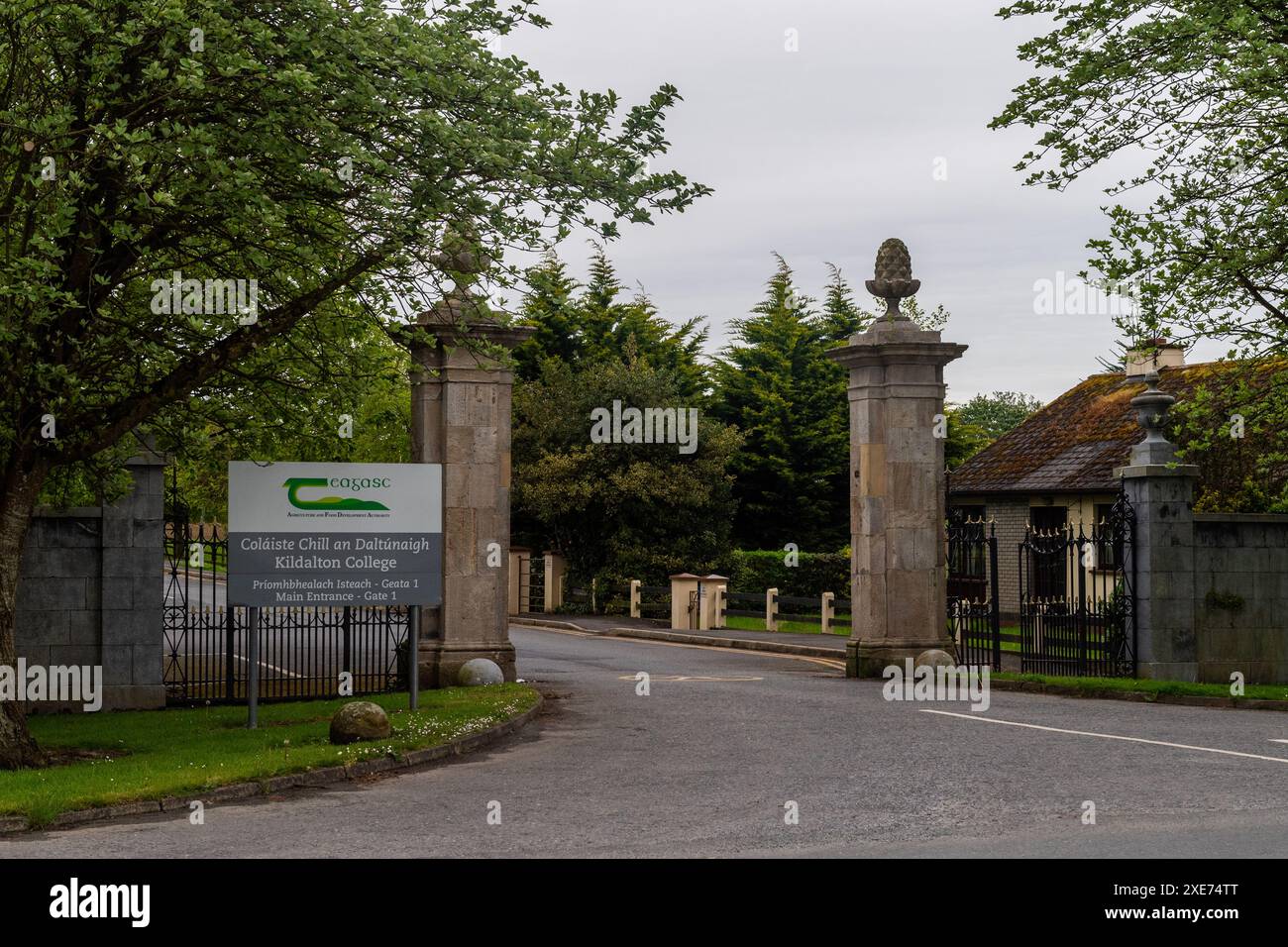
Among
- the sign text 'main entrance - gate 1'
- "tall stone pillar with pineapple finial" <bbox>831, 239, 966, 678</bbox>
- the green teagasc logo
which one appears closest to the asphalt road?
the sign text 'main entrance - gate 1'

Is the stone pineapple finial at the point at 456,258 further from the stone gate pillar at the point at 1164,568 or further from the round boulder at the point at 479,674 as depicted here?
the stone gate pillar at the point at 1164,568

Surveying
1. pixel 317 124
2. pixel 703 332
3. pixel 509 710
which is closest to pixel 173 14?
pixel 317 124

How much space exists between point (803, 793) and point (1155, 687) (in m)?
8.38

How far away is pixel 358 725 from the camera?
12.0 meters

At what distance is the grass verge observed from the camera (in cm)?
1631

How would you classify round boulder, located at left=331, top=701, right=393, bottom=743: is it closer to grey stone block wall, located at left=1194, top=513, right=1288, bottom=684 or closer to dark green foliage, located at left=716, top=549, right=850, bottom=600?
grey stone block wall, located at left=1194, top=513, right=1288, bottom=684

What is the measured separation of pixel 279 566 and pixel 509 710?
2.72 metres

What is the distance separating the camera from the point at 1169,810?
9.12 metres

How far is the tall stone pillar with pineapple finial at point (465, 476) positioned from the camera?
54.9ft

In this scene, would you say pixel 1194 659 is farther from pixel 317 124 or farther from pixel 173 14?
pixel 173 14

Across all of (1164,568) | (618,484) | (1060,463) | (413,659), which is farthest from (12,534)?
(1060,463)

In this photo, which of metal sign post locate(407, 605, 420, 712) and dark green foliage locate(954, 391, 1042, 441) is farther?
dark green foliage locate(954, 391, 1042, 441)

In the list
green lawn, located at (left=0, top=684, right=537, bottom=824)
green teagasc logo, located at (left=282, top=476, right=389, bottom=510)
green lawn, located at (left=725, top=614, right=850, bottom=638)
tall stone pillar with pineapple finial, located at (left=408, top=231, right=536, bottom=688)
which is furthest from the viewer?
green lawn, located at (left=725, top=614, right=850, bottom=638)

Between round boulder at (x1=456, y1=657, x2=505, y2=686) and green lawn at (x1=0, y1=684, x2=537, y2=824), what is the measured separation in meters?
0.41
